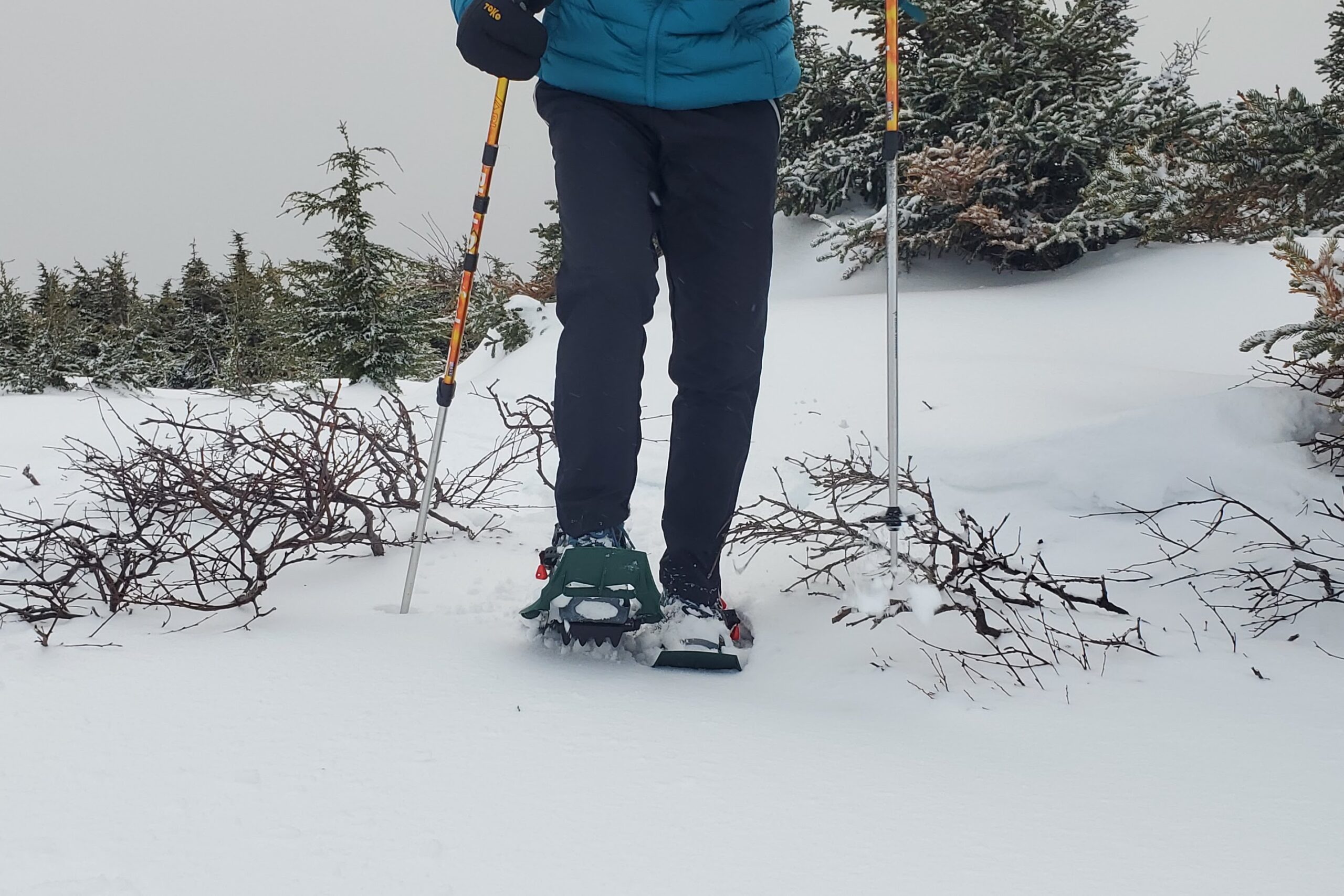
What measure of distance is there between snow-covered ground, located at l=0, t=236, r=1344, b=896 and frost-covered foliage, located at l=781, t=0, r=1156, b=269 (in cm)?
460

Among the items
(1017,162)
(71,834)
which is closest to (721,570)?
(71,834)

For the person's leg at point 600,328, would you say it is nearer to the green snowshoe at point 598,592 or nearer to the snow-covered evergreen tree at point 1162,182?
the green snowshoe at point 598,592

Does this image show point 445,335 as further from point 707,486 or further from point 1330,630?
point 1330,630

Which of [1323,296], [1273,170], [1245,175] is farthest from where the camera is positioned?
[1245,175]

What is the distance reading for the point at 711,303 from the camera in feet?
6.00

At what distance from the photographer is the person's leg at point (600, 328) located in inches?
64.9

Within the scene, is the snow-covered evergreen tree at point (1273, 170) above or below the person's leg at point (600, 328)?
above

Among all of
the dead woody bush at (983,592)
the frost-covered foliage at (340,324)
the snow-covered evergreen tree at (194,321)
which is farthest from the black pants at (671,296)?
the snow-covered evergreen tree at (194,321)

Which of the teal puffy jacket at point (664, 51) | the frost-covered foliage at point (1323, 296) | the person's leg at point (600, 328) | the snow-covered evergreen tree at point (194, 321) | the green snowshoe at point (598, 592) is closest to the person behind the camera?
the green snowshoe at point (598, 592)

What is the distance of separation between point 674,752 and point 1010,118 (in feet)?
21.2

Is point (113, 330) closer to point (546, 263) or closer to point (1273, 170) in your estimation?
point (546, 263)

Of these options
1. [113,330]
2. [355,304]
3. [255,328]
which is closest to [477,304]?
[355,304]

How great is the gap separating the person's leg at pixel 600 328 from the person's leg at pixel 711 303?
13 cm

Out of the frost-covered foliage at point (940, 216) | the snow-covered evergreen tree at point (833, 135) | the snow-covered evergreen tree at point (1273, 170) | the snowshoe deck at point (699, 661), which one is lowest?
the snowshoe deck at point (699, 661)
